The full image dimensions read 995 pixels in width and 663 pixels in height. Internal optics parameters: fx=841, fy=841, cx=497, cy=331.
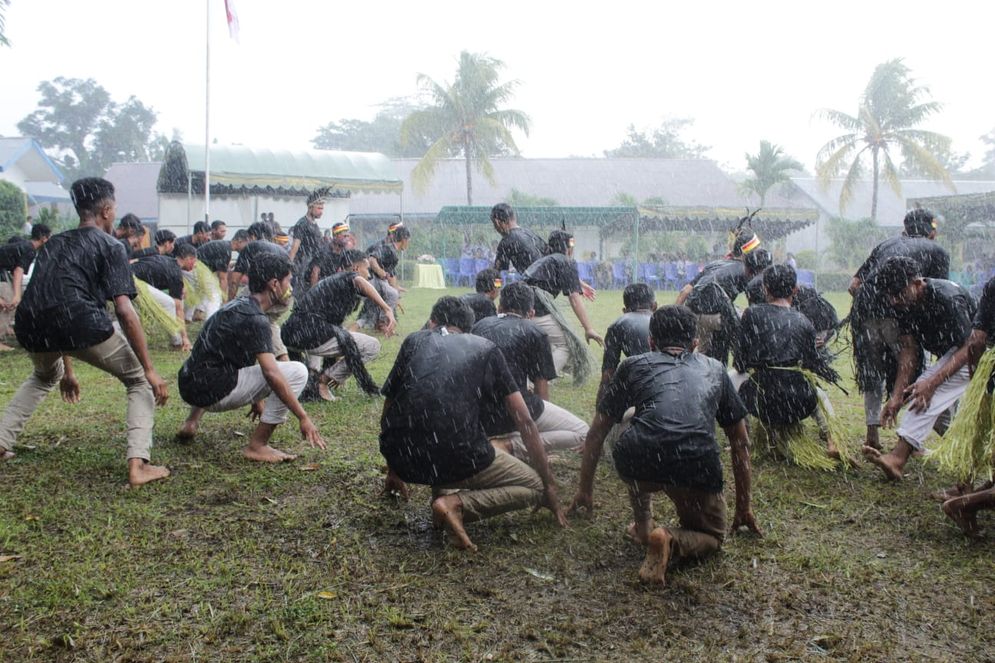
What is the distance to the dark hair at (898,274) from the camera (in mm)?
5156

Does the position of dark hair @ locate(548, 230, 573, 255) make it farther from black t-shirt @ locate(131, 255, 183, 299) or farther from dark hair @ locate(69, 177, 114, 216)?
black t-shirt @ locate(131, 255, 183, 299)

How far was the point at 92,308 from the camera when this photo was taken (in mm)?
5168

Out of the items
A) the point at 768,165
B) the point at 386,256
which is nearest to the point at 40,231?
the point at 386,256

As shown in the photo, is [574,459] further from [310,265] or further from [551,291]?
[310,265]

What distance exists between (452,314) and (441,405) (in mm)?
663

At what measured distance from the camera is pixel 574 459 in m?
6.06

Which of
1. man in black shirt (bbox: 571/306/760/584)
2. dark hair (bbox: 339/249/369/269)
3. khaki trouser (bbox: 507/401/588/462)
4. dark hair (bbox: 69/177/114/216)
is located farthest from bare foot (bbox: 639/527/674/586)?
dark hair (bbox: 339/249/369/269)

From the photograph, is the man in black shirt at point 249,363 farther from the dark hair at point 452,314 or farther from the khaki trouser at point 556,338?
the khaki trouser at point 556,338

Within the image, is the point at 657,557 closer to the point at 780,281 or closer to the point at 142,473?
the point at 780,281

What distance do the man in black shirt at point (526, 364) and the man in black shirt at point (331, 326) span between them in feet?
7.29

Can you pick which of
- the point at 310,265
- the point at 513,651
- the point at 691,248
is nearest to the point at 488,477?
the point at 513,651

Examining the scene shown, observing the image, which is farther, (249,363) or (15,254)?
(15,254)

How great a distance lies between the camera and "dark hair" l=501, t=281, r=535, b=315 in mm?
5582

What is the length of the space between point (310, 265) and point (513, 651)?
8102mm
